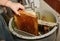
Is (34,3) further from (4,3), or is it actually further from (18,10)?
(4,3)

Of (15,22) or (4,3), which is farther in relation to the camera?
(15,22)

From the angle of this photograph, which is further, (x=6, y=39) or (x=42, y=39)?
(x=6, y=39)

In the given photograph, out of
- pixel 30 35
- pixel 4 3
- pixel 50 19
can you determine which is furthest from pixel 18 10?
pixel 50 19

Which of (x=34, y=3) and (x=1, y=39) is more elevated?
(x=34, y=3)

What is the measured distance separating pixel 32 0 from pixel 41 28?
32 centimetres

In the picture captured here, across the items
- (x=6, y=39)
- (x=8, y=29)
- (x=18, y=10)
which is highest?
(x=18, y=10)

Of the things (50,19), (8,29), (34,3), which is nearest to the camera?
(8,29)

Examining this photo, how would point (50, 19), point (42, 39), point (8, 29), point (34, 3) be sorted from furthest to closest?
point (34, 3) → point (50, 19) → point (8, 29) → point (42, 39)

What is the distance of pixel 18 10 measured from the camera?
1311 mm

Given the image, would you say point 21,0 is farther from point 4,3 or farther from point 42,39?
point 42,39

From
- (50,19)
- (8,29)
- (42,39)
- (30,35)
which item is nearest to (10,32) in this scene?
(8,29)

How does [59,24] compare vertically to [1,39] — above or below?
above

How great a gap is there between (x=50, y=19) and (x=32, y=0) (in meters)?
0.29

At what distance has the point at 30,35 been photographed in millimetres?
1289
